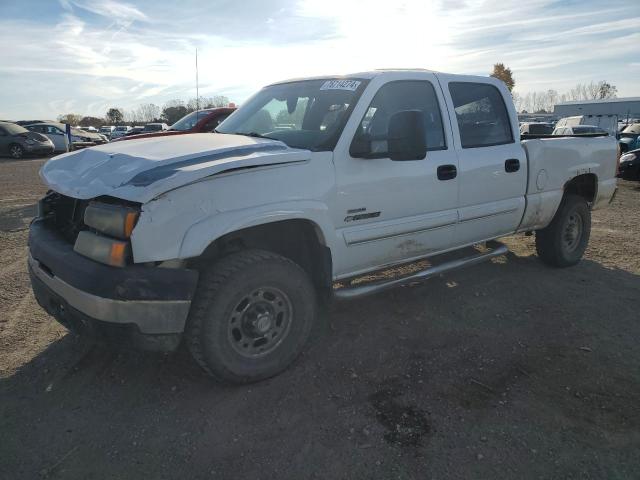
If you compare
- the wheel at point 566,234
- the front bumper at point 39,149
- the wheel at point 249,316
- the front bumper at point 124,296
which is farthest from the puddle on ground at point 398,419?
the front bumper at point 39,149

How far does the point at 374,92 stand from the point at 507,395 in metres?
2.26

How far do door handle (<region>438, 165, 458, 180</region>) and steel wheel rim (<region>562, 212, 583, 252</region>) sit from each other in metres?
2.20

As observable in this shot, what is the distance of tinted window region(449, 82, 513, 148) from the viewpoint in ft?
13.9

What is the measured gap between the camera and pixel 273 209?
2934mm

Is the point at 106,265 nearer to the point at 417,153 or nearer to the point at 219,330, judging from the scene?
the point at 219,330

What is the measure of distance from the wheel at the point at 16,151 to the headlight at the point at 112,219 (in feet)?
71.1

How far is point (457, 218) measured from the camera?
13.6 ft

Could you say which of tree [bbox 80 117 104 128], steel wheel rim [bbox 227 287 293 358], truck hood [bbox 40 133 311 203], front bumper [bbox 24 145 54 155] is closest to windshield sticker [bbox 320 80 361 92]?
truck hood [bbox 40 133 311 203]

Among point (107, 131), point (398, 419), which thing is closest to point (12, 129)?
point (398, 419)

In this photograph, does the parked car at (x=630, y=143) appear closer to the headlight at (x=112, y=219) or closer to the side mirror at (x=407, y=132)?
the side mirror at (x=407, y=132)

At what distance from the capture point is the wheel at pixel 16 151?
68.2ft

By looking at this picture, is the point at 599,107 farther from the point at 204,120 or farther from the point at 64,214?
the point at 64,214

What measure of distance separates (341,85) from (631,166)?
13.1m

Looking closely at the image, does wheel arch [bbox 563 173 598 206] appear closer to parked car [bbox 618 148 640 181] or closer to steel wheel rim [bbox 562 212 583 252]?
steel wheel rim [bbox 562 212 583 252]
